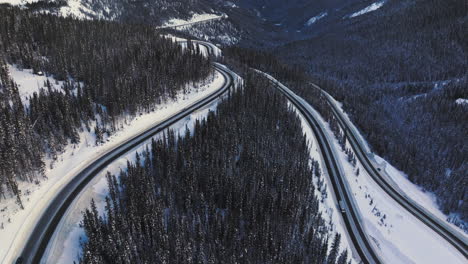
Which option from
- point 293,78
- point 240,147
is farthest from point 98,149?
point 293,78

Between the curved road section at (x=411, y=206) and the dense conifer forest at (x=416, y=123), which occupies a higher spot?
the dense conifer forest at (x=416, y=123)

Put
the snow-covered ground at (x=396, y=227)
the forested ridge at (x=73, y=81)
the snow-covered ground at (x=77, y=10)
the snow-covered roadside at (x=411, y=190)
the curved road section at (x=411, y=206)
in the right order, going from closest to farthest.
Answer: the forested ridge at (x=73, y=81) → the snow-covered ground at (x=396, y=227) → the curved road section at (x=411, y=206) → the snow-covered roadside at (x=411, y=190) → the snow-covered ground at (x=77, y=10)

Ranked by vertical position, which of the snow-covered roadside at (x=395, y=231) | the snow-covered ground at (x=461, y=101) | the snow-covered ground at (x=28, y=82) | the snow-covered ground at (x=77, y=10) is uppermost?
the snow-covered ground at (x=77, y=10)

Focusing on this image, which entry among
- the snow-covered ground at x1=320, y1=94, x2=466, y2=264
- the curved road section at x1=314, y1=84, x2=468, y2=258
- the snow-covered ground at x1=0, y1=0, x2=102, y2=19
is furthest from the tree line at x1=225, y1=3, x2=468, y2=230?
the snow-covered ground at x1=0, y1=0, x2=102, y2=19

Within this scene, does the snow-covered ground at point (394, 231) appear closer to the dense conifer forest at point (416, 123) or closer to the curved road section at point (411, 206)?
the curved road section at point (411, 206)

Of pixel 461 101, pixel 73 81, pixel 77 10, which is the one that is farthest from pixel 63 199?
pixel 77 10

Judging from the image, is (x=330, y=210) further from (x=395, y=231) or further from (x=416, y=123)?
(x=416, y=123)

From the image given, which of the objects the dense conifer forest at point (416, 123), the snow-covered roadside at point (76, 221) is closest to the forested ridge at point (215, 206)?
the snow-covered roadside at point (76, 221)
